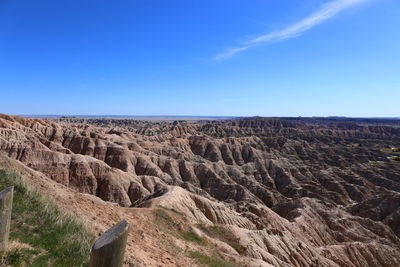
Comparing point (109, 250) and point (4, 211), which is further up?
point (109, 250)

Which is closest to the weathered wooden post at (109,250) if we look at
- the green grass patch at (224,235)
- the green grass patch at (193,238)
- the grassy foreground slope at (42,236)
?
the grassy foreground slope at (42,236)

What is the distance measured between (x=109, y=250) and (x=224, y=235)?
20.9m

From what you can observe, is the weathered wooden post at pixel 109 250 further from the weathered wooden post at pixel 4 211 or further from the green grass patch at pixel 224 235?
the green grass patch at pixel 224 235

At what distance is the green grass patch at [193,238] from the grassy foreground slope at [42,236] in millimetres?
9837

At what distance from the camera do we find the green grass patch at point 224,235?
22253 mm

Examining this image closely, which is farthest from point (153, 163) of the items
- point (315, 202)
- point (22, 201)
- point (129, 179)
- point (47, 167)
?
point (22, 201)

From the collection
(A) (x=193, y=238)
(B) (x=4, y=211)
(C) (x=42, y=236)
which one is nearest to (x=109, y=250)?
(B) (x=4, y=211)

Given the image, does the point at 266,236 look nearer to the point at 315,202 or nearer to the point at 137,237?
the point at 137,237

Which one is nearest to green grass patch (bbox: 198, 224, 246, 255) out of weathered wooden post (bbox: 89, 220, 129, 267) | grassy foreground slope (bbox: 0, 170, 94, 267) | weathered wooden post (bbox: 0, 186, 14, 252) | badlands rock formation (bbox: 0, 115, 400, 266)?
badlands rock formation (bbox: 0, 115, 400, 266)

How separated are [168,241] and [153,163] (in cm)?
5329

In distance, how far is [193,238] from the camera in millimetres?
18844

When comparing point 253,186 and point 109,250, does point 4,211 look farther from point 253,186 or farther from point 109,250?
point 253,186

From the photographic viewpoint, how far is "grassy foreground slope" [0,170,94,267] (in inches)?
284

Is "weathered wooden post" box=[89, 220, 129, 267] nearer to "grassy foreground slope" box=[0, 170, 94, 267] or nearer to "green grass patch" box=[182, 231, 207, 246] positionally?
"grassy foreground slope" box=[0, 170, 94, 267]
